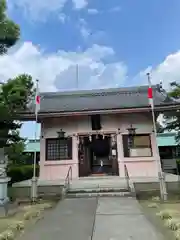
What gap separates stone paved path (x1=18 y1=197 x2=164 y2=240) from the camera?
13.5 feet

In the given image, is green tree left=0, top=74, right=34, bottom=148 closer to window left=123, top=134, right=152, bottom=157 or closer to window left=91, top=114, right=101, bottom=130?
window left=91, top=114, right=101, bottom=130

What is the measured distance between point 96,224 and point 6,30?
6995 mm

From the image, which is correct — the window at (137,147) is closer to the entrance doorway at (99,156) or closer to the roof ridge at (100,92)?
the entrance doorway at (99,156)

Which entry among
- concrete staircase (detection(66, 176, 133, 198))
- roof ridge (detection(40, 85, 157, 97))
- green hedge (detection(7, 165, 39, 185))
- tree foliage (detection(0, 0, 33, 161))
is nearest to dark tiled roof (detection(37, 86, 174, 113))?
roof ridge (detection(40, 85, 157, 97))

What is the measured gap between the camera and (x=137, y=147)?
11.5 m

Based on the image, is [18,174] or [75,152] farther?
[18,174]

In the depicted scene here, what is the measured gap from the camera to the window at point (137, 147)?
11.4m

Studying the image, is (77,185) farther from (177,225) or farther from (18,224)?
(177,225)

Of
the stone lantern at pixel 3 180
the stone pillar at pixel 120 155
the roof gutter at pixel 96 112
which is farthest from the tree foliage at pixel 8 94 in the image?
the stone pillar at pixel 120 155

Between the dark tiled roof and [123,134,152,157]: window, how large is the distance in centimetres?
229

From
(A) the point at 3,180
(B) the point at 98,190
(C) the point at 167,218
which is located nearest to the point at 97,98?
(B) the point at 98,190

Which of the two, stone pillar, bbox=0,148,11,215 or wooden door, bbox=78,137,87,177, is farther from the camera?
wooden door, bbox=78,137,87,177

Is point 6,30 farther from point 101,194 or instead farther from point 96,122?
point 101,194

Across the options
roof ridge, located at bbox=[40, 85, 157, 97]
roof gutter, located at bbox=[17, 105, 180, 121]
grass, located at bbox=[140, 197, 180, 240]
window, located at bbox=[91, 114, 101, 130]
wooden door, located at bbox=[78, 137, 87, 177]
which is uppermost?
roof ridge, located at bbox=[40, 85, 157, 97]
